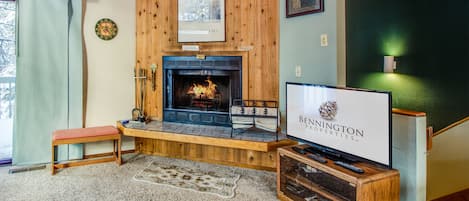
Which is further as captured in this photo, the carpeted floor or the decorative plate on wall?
the decorative plate on wall

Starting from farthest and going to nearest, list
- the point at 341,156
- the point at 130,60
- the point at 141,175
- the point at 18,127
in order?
the point at 130,60 < the point at 18,127 < the point at 141,175 < the point at 341,156

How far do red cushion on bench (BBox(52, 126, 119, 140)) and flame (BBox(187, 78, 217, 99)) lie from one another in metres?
1.08

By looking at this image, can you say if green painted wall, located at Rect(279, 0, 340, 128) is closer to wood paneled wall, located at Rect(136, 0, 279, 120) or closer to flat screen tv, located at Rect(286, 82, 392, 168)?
wood paneled wall, located at Rect(136, 0, 279, 120)

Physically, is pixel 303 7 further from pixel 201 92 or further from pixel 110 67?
pixel 110 67

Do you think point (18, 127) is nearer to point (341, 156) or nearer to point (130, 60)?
point (130, 60)

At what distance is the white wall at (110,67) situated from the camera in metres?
4.00

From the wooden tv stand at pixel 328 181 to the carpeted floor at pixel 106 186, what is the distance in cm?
29

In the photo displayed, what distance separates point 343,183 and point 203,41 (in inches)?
→ 96.1

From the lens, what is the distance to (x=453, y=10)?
3.77 metres

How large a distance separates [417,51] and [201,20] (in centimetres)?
293

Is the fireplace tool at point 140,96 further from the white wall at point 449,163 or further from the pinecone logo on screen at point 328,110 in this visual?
the white wall at point 449,163

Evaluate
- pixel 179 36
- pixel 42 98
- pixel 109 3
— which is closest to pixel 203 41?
pixel 179 36

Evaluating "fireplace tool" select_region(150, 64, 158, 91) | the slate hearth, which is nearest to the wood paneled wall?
"fireplace tool" select_region(150, 64, 158, 91)

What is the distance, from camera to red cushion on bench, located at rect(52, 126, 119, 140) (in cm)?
344
